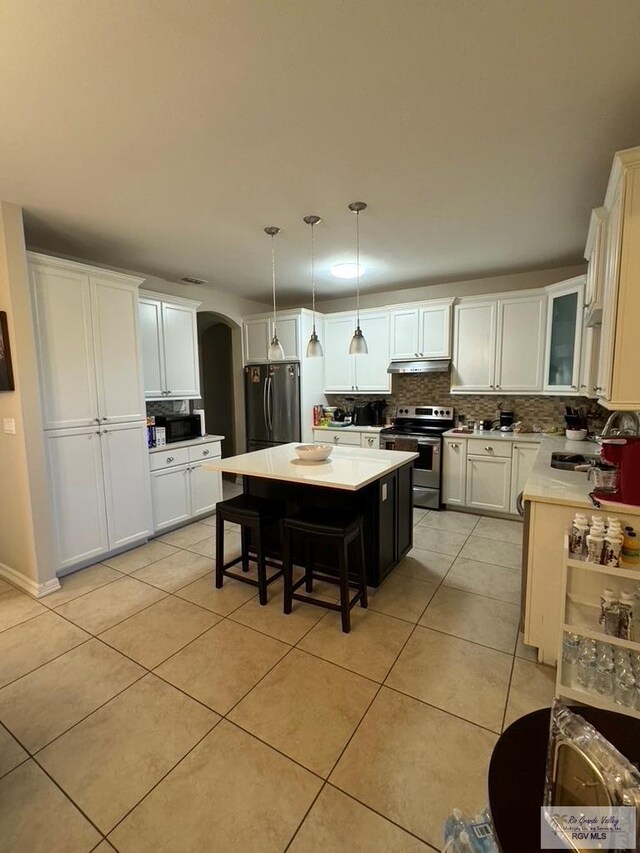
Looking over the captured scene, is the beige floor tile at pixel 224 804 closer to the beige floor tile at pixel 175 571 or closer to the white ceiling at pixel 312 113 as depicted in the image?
the beige floor tile at pixel 175 571

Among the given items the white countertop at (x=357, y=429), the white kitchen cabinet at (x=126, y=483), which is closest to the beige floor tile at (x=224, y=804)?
the white kitchen cabinet at (x=126, y=483)

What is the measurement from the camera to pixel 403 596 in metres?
2.72

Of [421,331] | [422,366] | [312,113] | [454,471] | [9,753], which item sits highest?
[312,113]

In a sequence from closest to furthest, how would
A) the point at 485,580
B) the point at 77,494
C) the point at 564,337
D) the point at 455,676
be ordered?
the point at 455,676 → the point at 485,580 → the point at 77,494 → the point at 564,337

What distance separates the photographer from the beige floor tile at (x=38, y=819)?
1.29 m

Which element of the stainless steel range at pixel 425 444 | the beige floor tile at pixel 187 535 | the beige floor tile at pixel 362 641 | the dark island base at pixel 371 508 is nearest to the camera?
the beige floor tile at pixel 362 641

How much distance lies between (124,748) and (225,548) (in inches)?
76.9

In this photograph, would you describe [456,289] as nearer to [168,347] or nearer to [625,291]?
[625,291]

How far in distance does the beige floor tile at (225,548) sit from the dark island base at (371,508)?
44 centimetres

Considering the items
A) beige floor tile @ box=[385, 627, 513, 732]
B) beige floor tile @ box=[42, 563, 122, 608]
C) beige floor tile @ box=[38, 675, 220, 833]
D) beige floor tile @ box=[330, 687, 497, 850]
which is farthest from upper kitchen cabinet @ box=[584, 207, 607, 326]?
beige floor tile @ box=[42, 563, 122, 608]

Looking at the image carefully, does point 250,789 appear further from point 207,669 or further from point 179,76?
point 179,76

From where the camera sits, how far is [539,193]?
8.11 ft

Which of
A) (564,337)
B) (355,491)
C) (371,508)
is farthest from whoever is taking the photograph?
(564,337)

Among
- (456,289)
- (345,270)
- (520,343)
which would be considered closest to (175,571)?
(345,270)
